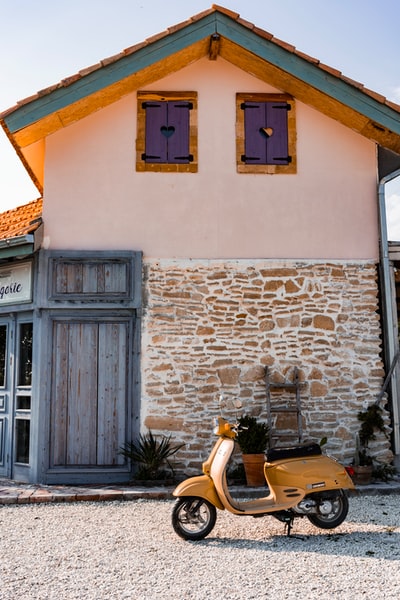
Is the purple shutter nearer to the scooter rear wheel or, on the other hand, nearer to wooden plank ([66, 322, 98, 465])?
wooden plank ([66, 322, 98, 465])

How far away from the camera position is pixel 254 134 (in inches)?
348

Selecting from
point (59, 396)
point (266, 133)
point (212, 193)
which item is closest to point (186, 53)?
point (266, 133)

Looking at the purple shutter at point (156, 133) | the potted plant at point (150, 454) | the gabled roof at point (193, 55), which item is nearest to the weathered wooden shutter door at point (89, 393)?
the potted plant at point (150, 454)

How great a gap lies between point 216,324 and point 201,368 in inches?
25.2

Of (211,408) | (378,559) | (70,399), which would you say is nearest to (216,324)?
(211,408)

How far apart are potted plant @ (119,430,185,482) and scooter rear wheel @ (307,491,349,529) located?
8.97ft

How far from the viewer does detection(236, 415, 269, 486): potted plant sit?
299 inches

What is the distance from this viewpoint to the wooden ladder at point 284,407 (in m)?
8.12

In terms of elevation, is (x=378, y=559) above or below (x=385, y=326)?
below

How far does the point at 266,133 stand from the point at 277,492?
17.5 ft

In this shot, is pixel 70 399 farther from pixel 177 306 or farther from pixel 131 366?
pixel 177 306

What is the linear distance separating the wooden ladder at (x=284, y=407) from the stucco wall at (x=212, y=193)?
179 cm

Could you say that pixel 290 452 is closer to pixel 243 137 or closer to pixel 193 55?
pixel 243 137

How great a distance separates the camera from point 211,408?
323 inches
